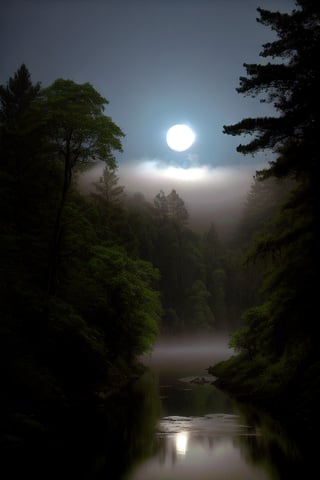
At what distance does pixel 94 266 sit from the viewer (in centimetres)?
3105

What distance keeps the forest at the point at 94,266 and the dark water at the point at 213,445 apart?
106 inches

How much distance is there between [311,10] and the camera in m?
16.7


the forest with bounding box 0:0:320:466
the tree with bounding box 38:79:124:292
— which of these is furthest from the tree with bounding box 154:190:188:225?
the tree with bounding box 38:79:124:292

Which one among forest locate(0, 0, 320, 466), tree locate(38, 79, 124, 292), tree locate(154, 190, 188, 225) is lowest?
forest locate(0, 0, 320, 466)

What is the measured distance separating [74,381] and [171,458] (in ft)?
36.0

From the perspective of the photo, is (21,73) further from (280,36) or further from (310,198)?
(310,198)

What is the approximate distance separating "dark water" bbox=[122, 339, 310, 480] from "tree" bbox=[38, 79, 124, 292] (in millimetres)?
9774

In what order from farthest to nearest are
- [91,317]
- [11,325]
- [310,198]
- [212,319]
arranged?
[212,319] → [91,317] → [310,198] → [11,325]

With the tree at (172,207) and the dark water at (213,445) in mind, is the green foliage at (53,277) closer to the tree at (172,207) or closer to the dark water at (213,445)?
the dark water at (213,445)

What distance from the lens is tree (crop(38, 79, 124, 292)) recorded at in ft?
75.0

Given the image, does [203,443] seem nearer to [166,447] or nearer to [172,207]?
[166,447]

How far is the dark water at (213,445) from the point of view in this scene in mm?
13961

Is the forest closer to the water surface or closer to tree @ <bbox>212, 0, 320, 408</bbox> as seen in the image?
tree @ <bbox>212, 0, 320, 408</bbox>

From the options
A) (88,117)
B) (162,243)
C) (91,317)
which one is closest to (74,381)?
(91,317)
